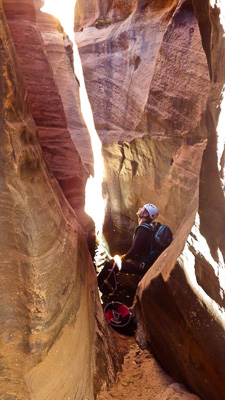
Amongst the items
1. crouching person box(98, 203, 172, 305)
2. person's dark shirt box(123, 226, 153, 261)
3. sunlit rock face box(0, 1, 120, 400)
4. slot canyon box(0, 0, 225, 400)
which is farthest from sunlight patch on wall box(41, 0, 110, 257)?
sunlit rock face box(0, 1, 120, 400)

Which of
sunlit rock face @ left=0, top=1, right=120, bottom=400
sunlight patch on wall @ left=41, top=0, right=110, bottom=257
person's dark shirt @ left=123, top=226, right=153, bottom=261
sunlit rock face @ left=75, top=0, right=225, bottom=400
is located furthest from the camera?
sunlight patch on wall @ left=41, top=0, right=110, bottom=257

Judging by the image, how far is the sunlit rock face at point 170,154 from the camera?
3.04 metres

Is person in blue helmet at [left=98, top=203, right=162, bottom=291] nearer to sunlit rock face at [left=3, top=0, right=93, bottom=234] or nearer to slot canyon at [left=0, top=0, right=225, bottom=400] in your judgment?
slot canyon at [left=0, top=0, right=225, bottom=400]

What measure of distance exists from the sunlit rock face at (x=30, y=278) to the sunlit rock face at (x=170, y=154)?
1054 mm

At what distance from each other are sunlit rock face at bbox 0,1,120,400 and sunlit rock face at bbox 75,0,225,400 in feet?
3.46

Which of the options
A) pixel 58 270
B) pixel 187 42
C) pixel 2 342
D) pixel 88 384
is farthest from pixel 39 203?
pixel 187 42

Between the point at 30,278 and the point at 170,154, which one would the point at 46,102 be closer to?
the point at 170,154

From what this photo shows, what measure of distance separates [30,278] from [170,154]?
5.00 meters

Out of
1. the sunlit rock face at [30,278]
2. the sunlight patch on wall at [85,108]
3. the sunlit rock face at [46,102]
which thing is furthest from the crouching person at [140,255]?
the sunlight patch on wall at [85,108]

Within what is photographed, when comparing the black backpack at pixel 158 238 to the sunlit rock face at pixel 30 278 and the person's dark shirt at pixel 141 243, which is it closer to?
the person's dark shirt at pixel 141 243

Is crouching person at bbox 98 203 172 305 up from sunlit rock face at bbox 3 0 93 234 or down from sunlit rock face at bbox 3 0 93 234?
down

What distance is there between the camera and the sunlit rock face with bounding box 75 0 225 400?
3.04 meters

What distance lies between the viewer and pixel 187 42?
5945mm

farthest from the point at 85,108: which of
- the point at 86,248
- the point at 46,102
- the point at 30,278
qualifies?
the point at 30,278
